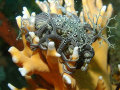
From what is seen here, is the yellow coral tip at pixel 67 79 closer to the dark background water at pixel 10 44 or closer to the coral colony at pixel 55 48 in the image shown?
the coral colony at pixel 55 48

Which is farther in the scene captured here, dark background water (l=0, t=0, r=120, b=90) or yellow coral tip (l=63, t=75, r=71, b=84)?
dark background water (l=0, t=0, r=120, b=90)

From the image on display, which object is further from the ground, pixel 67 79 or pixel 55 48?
pixel 55 48

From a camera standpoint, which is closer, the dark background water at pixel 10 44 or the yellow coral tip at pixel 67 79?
the yellow coral tip at pixel 67 79

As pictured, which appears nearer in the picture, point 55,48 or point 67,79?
point 67,79

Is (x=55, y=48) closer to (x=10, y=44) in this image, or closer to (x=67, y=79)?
(x=67, y=79)

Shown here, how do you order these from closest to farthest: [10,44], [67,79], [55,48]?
[67,79]
[55,48]
[10,44]

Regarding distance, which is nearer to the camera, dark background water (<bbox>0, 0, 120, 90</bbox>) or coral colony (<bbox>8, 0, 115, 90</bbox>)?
coral colony (<bbox>8, 0, 115, 90</bbox>)

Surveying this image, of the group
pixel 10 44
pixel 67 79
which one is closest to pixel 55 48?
pixel 67 79

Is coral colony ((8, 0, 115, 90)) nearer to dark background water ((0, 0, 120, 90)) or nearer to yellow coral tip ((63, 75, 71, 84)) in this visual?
yellow coral tip ((63, 75, 71, 84))

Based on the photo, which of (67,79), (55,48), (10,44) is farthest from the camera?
(10,44)

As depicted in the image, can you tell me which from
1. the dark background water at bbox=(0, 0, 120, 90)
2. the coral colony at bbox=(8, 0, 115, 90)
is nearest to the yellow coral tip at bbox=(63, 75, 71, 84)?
the coral colony at bbox=(8, 0, 115, 90)

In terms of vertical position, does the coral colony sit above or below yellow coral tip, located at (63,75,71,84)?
above

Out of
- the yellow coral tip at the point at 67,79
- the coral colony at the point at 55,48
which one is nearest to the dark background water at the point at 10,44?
the coral colony at the point at 55,48

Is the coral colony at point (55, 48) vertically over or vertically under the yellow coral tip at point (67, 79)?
over
